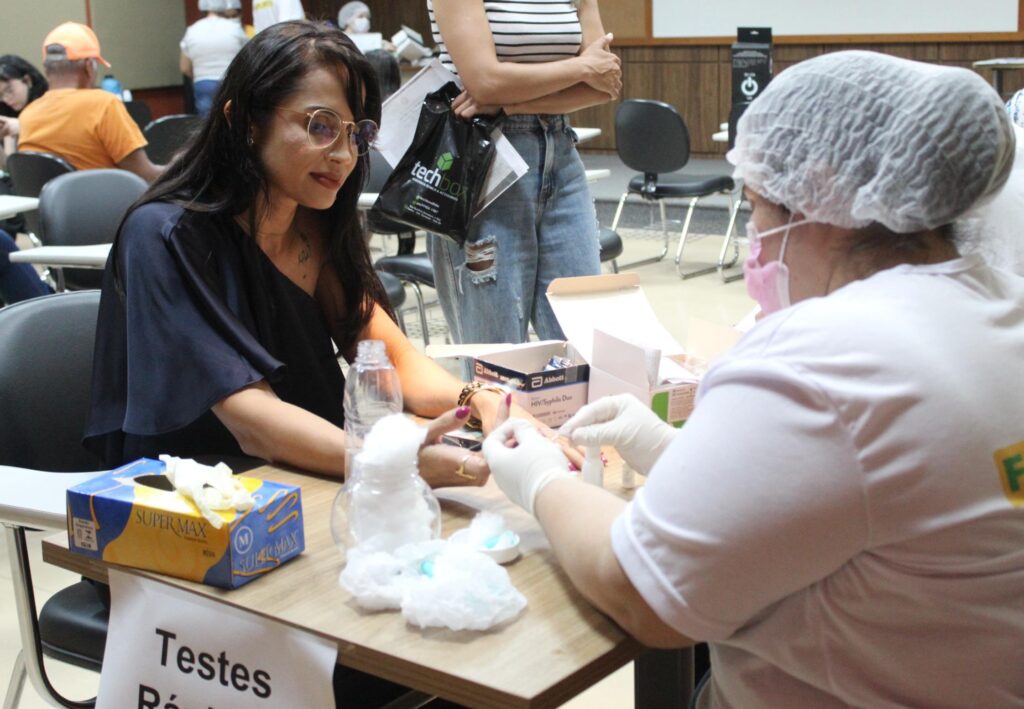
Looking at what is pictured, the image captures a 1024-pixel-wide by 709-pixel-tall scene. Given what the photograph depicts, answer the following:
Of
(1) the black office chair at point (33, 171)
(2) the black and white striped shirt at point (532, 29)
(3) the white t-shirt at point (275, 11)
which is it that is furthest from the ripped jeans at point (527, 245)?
(3) the white t-shirt at point (275, 11)

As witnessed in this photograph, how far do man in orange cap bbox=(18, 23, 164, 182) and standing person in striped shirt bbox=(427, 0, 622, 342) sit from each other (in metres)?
2.88

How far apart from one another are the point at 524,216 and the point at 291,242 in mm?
660

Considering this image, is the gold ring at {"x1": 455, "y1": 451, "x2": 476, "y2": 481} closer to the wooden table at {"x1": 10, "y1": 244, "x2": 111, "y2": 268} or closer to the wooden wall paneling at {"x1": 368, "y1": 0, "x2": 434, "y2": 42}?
the wooden table at {"x1": 10, "y1": 244, "x2": 111, "y2": 268}

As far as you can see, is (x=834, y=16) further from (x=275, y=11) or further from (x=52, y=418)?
(x=52, y=418)

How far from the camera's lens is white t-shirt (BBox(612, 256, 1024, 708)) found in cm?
101

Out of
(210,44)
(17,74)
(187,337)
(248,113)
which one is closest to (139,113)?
(210,44)

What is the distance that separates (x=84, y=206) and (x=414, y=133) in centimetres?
205

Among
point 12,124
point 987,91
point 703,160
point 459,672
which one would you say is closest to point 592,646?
point 459,672

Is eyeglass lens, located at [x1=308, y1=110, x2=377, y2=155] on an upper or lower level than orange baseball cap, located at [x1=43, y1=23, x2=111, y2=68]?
upper

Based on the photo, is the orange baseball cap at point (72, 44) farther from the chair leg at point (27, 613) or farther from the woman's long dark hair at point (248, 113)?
the chair leg at point (27, 613)

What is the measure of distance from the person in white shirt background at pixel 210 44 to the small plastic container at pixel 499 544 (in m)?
8.03

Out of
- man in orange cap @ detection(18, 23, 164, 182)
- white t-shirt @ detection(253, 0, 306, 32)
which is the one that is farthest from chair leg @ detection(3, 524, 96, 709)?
white t-shirt @ detection(253, 0, 306, 32)

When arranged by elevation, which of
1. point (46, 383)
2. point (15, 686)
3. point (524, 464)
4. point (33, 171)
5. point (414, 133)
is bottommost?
point (15, 686)

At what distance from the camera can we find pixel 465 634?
1.14m
